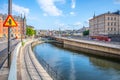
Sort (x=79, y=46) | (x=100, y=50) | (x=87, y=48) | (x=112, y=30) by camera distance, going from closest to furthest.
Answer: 1. (x=100, y=50)
2. (x=87, y=48)
3. (x=79, y=46)
4. (x=112, y=30)

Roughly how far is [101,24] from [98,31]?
973 cm

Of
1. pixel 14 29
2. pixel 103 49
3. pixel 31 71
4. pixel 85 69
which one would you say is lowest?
pixel 85 69

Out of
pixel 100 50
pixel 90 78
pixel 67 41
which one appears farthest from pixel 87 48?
pixel 90 78

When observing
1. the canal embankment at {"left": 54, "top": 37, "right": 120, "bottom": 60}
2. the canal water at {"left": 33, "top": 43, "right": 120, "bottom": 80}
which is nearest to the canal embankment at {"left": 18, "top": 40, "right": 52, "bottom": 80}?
the canal water at {"left": 33, "top": 43, "right": 120, "bottom": 80}

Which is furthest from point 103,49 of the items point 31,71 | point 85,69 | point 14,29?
point 14,29

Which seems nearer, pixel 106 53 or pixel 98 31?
pixel 106 53

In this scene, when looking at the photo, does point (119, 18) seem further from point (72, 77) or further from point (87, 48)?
point (72, 77)

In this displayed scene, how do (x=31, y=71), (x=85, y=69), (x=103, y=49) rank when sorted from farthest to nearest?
(x=103, y=49) → (x=85, y=69) → (x=31, y=71)

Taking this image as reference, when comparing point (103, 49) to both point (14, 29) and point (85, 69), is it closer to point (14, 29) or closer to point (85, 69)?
point (85, 69)

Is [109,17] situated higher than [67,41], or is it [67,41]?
[109,17]

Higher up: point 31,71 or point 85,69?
point 31,71

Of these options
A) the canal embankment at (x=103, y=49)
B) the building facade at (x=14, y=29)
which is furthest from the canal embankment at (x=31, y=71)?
the building facade at (x=14, y=29)

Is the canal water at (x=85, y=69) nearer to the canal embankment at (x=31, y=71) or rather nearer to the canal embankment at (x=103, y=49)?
the canal embankment at (x=31, y=71)

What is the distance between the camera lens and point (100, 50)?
61656 millimetres
